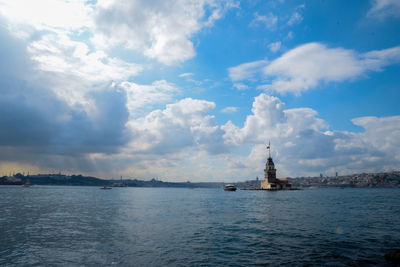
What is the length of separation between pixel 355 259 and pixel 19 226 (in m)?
38.0

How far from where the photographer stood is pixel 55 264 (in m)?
18.8

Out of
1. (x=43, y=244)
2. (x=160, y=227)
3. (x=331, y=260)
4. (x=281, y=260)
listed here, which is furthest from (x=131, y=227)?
(x=331, y=260)

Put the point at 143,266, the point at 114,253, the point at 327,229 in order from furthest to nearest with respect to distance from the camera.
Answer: the point at 327,229
the point at 114,253
the point at 143,266

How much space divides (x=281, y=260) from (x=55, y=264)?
16.8 m

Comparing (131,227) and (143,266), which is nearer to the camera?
(143,266)

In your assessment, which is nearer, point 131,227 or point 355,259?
point 355,259

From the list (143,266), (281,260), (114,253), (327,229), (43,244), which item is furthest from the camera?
(327,229)

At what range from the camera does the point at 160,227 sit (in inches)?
1310

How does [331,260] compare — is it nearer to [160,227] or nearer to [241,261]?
[241,261]

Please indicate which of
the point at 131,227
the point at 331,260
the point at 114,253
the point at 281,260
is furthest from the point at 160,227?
the point at 331,260

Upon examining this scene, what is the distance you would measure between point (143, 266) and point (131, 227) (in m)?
16.2

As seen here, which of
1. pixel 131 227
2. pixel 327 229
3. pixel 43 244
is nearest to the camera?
pixel 43 244

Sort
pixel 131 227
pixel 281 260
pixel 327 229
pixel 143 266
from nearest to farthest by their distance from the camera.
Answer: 1. pixel 143 266
2. pixel 281 260
3. pixel 327 229
4. pixel 131 227

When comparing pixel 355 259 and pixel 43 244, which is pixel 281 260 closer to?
pixel 355 259
